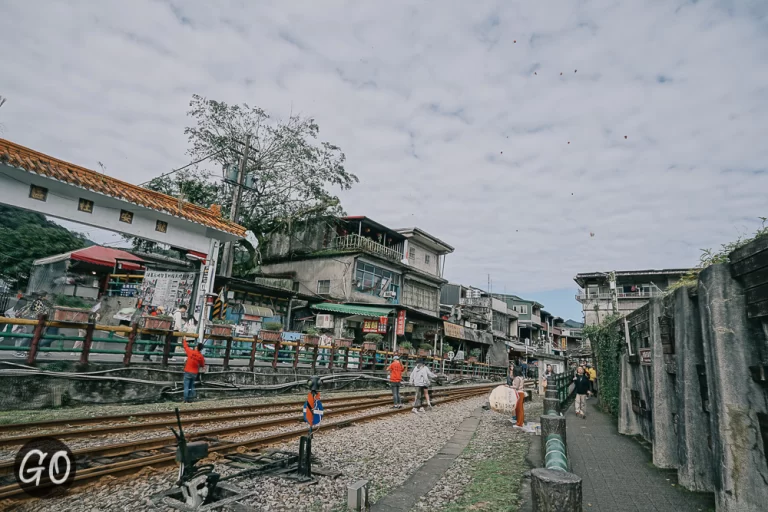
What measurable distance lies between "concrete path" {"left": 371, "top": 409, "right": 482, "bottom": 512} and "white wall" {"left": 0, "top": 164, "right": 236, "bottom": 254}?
37.1 ft

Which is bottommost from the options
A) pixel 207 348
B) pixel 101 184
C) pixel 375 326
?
pixel 207 348

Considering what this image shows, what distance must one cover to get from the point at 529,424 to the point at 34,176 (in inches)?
572

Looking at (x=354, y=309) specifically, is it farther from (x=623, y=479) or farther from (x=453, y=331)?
(x=623, y=479)

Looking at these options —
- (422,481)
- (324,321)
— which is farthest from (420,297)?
(422,481)

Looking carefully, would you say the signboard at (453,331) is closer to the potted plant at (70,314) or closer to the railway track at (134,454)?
the railway track at (134,454)

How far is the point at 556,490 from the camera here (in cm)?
267

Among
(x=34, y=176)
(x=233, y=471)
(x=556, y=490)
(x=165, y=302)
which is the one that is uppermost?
(x=34, y=176)

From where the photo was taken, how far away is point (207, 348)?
568 inches

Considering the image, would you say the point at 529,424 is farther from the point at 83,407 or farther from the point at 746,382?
the point at 83,407

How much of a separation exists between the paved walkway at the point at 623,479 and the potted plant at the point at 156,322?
10.5 m

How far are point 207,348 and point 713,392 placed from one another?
555 inches

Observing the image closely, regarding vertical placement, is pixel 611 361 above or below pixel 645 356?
below

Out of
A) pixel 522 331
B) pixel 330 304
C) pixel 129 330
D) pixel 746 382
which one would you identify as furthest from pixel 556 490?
pixel 522 331

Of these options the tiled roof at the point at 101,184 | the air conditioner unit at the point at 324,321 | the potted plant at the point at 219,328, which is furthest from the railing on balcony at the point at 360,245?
the potted plant at the point at 219,328
